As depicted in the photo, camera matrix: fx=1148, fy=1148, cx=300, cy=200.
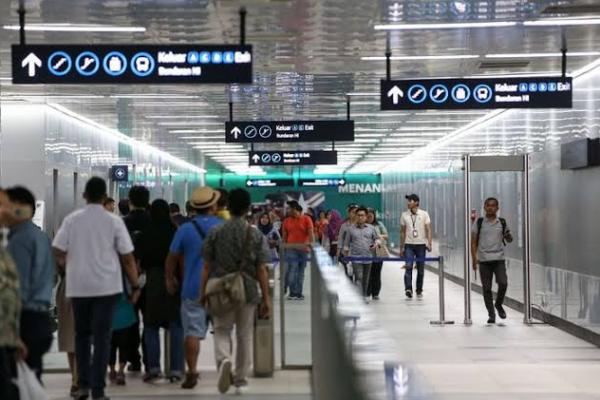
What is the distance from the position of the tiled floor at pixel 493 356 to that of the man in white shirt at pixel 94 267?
2.35 metres

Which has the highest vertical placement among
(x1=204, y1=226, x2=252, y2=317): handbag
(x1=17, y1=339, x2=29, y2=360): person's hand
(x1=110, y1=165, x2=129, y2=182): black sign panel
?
(x1=110, y1=165, x2=129, y2=182): black sign panel

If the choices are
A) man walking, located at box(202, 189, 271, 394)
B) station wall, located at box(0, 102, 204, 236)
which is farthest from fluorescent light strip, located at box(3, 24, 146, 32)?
station wall, located at box(0, 102, 204, 236)

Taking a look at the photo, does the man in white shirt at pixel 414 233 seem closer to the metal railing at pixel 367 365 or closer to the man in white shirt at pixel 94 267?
the man in white shirt at pixel 94 267

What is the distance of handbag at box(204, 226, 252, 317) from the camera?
29.6 ft

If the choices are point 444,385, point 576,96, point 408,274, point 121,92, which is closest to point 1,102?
point 121,92

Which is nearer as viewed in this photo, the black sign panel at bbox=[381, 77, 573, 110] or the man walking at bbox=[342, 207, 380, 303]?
the black sign panel at bbox=[381, 77, 573, 110]

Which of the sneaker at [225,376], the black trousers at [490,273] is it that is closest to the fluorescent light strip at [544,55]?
the black trousers at [490,273]

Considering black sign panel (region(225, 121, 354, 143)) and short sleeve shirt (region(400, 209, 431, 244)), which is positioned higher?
black sign panel (region(225, 121, 354, 143))

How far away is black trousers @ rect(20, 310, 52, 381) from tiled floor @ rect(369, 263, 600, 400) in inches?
94.3

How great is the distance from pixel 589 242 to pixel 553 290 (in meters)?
2.25

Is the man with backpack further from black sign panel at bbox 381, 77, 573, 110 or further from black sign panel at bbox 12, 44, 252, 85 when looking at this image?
black sign panel at bbox 12, 44, 252, 85

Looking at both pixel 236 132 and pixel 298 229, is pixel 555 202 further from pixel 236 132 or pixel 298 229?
pixel 236 132

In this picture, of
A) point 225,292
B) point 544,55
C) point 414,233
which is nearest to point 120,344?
point 225,292

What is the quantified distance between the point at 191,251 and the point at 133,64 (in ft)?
9.26
